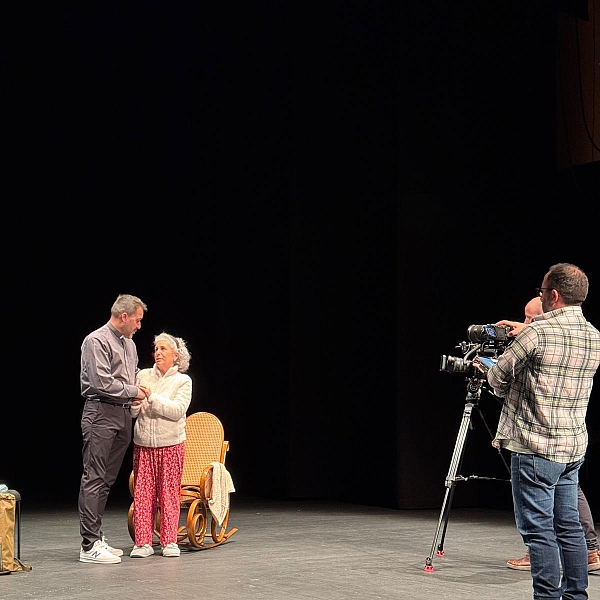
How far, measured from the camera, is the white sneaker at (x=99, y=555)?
555cm

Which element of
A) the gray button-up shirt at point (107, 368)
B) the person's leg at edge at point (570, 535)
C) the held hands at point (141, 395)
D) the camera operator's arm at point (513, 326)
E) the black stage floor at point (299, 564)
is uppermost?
the camera operator's arm at point (513, 326)

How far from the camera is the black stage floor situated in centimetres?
477

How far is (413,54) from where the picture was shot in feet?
27.7

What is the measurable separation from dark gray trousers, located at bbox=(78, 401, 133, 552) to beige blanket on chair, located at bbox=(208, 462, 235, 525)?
664 millimetres

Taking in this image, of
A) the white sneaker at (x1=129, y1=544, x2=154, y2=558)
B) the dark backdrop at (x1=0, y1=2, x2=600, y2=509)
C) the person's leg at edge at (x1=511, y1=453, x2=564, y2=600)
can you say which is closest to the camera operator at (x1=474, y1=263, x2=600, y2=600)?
the person's leg at edge at (x1=511, y1=453, x2=564, y2=600)

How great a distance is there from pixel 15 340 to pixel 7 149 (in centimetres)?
179

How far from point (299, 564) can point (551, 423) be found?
2162 mm

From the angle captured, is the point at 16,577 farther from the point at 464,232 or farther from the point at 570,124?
the point at 570,124

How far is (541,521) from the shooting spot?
3.75m

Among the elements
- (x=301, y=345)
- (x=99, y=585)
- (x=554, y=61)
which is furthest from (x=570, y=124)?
(x=99, y=585)

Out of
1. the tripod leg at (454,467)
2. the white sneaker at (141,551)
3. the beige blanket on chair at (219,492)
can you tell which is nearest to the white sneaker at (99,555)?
the white sneaker at (141,551)

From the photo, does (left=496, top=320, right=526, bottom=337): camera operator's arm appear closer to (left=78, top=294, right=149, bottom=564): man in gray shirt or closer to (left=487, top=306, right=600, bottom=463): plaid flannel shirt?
(left=487, top=306, right=600, bottom=463): plaid flannel shirt

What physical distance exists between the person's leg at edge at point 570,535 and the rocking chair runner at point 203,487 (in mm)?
2588

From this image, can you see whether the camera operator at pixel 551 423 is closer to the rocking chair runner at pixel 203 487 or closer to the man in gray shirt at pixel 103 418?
the man in gray shirt at pixel 103 418
